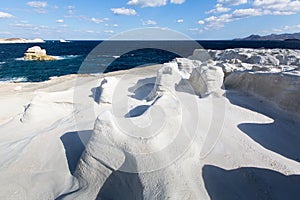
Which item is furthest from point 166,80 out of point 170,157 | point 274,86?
point 170,157

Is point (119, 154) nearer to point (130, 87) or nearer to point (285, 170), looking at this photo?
point (285, 170)

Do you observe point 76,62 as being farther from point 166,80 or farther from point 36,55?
point 166,80

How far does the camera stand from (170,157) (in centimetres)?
501

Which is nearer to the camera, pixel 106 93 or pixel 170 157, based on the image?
pixel 170 157

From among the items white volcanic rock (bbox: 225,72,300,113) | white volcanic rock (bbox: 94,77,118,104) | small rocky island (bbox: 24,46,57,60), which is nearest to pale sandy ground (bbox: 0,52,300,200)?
white volcanic rock (bbox: 225,72,300,113)

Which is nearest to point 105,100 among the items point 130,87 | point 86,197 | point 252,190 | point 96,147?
point 130,87

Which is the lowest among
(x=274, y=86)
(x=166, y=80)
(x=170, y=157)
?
(x=170, y=157)

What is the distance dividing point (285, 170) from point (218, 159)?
61.6 inches

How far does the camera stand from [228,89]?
11484 millimetres

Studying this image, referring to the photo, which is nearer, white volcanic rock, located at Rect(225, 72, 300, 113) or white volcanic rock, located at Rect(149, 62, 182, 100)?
white volcanic rock, located at Rect(225, 72, 300, 113)

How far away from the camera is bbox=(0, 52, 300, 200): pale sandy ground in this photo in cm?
492

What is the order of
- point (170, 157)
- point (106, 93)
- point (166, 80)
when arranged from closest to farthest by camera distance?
1. point (170, 157)
2. point (106, 93)
3. point (166, 80)

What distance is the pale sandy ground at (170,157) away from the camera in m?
4.92

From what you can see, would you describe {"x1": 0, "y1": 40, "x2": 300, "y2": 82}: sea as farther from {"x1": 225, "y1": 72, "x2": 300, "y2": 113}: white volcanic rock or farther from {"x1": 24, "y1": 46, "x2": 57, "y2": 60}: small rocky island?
{"x1": 225, "y1": 72, "x2": 300, "y2": 113}: white volcanic rock
